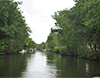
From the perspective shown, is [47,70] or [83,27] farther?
[83,27]

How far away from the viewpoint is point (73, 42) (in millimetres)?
39438

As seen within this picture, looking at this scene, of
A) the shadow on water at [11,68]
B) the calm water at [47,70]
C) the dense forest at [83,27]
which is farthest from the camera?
the dense forest at [83,27]

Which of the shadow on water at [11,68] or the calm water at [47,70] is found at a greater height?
the shadow on water at [11,68]

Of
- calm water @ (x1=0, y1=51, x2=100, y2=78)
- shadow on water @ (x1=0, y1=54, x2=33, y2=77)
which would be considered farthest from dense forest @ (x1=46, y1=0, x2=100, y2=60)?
shadow on water @ (x1=0, y1=54, x2=33, y2=77)

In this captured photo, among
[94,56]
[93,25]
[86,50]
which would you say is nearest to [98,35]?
[93,25]

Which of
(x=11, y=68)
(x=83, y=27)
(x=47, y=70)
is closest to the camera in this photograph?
(x=47, y=70)

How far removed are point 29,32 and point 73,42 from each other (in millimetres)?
36757

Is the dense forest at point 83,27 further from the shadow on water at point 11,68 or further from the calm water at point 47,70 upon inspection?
→ the shadow on water at point 11,68

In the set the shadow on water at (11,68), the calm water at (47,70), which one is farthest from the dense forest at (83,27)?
the shadow on water at (11,68)

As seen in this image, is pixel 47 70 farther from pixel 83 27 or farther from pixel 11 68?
pixel 83 27

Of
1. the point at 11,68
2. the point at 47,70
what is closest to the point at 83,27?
the point at 47,70

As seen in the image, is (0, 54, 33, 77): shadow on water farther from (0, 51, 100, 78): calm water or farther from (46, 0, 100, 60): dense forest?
(46, 0, 100, 60): dense forest

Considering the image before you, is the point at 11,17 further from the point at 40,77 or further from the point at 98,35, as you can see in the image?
the point at 40,77

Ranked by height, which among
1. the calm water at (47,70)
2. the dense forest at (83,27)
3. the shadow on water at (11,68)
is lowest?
the calm water at (47,70)
